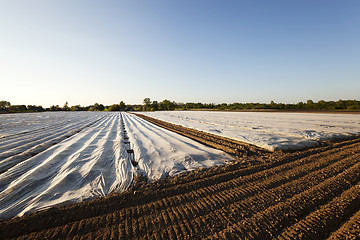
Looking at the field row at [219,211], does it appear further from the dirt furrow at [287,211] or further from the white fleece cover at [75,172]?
the white fleece cover at [75,172]

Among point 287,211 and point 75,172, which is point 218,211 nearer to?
point 287,211

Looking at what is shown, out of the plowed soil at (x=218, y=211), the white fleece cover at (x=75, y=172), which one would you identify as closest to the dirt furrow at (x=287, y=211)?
the plowed soil at (x=218, y=211)

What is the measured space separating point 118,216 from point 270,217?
206 cm

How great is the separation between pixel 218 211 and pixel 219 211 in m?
0.01

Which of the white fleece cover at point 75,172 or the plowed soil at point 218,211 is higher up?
the white fleece cover at point 75,172

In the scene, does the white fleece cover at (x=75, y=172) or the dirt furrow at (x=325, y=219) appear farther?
the white fleece cover at (x=75, y=172)

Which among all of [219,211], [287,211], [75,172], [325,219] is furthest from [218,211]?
[75,172]

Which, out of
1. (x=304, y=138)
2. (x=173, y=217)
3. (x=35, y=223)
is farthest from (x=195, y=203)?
(x=304, y=138)

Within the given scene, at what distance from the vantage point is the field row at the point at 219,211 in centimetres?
154

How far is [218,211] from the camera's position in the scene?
1851 mm

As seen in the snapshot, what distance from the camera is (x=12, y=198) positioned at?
6.88ft

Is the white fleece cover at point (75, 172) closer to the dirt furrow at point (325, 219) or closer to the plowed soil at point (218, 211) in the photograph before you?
the plowed soil at point (218, 211)

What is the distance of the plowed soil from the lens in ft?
5.05

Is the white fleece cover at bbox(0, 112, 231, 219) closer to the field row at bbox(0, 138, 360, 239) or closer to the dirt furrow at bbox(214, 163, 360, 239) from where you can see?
the field row at bbox(0, 138, 360, 239)
